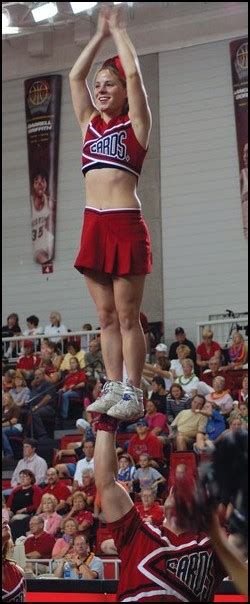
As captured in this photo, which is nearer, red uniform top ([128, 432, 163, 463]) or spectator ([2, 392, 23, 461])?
red uniform top ([128, 432, 163, 463])

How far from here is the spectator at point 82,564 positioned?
807 cm

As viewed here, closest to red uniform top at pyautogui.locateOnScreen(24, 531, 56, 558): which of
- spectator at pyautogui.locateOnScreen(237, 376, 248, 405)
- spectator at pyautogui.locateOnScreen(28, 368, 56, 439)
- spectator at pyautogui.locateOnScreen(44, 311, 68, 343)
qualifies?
spectator at pyautogui.locateOnScreen(237, 376, 248, 405)

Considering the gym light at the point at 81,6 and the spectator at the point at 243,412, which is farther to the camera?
the gym light at the point at 81,6

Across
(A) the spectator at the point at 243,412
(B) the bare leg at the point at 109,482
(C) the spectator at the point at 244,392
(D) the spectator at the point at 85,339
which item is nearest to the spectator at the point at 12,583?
(B) the bare leg at the point at 109,482

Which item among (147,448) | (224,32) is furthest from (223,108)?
(147,448)

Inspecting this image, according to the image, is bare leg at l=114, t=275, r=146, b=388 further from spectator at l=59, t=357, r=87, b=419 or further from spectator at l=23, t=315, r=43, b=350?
spectator at l=23, t=315, r=43, b=350

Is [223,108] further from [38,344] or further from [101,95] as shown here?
[101,95]

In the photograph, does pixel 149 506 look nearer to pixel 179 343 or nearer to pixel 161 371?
pixel 161 371

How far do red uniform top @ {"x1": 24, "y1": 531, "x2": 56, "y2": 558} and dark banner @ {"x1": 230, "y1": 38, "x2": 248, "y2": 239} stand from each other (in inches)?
260

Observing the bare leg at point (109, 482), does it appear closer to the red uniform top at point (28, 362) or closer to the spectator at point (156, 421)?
the spectator at point (156, 421)

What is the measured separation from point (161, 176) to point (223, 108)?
3.98 feet

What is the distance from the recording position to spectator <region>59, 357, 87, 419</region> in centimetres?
1356

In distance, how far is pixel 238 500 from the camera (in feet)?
11.0

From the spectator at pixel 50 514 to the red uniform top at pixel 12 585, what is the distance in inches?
193
